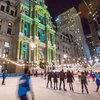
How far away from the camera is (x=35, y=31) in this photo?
39562 mm

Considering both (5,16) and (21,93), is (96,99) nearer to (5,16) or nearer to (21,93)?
(21,93)

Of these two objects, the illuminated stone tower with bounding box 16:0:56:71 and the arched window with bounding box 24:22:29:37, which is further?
the arched window with bounding box 24:22:29:37

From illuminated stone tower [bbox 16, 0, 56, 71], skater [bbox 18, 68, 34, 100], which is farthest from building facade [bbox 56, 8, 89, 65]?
skater [bbox 18, 68, 34, 100]

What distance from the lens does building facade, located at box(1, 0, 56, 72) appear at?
111 feet

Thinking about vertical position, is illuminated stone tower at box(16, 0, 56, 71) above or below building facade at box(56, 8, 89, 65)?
below

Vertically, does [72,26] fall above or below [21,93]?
above

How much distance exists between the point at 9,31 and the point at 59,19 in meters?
78.1

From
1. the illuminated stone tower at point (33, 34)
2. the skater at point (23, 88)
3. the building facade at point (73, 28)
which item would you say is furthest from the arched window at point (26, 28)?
the building facade at point (73, 28)

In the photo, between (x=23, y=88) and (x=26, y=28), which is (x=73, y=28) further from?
(x=23, y=88)

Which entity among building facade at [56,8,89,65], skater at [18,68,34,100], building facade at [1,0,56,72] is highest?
building facade at [56,8,89,65]

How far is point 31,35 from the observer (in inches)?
1532

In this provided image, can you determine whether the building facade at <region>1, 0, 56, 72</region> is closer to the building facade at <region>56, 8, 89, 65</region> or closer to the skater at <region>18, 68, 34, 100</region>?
the skater at <region>18, 68, 34, 100</region>

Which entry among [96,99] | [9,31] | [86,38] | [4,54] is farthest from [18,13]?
[86,38]

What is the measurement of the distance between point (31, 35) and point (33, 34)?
852mm
